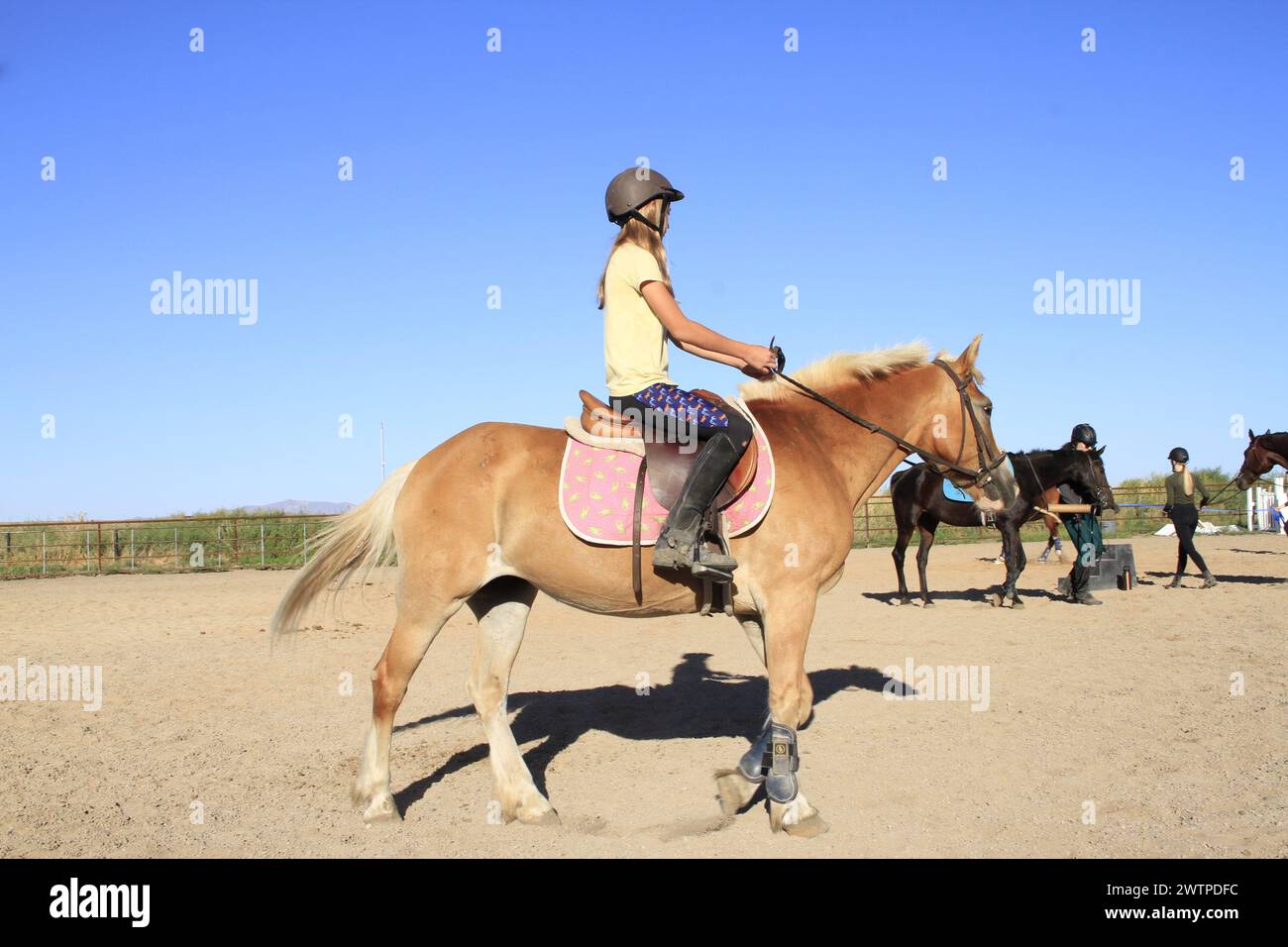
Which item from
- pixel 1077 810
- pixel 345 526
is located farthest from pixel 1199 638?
pixel 345 526

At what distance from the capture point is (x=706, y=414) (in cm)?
493

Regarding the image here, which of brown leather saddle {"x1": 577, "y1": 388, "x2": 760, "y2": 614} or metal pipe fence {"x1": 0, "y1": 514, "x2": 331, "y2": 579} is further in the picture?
metal pipe fence {"x1": 0, "y1": 514, "x2": 331, "y2": 579}

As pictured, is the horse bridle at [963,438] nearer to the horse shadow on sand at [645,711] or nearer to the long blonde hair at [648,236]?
the long blonde hair at [648,236]

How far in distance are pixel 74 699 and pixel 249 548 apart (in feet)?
69.4

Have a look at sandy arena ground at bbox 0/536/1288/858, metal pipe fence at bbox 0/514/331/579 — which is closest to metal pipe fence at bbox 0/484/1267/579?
metal pipe fence at bbox 0/514/331/579

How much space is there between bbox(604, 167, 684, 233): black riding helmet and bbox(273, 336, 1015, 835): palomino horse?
129cm

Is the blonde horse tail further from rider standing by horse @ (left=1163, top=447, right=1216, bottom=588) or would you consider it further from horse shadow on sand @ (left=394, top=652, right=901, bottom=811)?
rider standing by horse @ (left=1163, top=447, right=1216, bottom=588)

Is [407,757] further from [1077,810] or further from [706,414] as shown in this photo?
[1077,810]

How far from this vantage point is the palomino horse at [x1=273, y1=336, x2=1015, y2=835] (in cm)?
497

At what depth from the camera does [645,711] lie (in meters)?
7.96

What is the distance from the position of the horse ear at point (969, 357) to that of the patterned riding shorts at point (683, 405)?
179 centimetres

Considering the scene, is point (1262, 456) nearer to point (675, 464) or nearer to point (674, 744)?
point (674, 744)

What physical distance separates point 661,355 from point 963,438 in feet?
6.78
